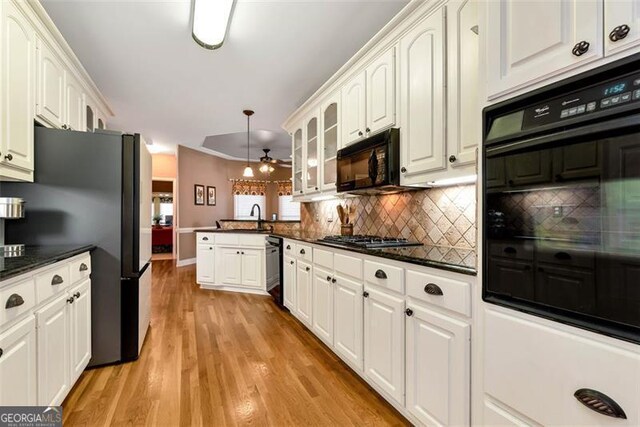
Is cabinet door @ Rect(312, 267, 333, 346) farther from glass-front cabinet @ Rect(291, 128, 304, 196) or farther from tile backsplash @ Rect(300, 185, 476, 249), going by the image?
glass-front cabinet @ Rect(291, 128, 304, 196)

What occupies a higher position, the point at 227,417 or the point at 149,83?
the point at 149,83

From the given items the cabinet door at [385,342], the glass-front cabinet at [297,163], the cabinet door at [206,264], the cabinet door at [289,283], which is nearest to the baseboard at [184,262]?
the cabinet door at [206,264]

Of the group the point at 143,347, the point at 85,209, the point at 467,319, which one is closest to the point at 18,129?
the point at 85,209

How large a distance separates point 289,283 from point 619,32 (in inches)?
113

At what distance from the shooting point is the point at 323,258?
2361 mm

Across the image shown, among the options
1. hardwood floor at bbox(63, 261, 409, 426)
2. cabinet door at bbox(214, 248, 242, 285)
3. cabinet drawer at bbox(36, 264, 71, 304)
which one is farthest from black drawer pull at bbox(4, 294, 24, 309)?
cabinet door at bbox(214, 248, 242, 285)

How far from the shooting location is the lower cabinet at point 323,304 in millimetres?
2250

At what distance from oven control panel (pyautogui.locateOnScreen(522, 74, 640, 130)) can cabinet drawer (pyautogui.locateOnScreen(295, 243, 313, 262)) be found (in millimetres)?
1952

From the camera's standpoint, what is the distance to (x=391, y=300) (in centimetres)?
160

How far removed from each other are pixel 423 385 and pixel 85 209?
239cm

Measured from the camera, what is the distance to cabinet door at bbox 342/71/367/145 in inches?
94.6

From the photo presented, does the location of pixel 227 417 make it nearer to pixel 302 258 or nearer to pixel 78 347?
pixel 78 347

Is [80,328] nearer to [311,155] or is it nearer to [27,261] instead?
[27,261]

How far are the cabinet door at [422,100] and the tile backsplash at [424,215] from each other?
270mm
